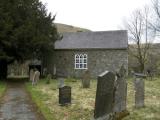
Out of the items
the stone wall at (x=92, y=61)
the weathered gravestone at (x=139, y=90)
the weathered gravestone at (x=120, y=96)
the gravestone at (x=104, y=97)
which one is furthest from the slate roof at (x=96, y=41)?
the gravestone at (x=104, y=97)

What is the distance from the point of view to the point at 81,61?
141 ft

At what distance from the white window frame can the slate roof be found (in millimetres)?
1185

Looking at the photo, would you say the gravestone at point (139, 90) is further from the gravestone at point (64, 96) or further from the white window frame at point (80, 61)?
the white window frame at point (80, 61)

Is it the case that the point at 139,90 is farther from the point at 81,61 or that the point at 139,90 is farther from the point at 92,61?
the point at 81,61

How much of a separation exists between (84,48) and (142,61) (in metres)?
14.7

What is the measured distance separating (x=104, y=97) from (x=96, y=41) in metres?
Result: 32.4

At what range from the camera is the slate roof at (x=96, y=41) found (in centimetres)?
4184

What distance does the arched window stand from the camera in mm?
42875

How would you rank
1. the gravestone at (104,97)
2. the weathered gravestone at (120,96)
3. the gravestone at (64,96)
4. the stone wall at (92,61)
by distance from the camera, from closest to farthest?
the gravestone at (104,97) → the weathered gravestone at (120,96) → the gravestone at (64,96) → the stone wall at (92,61)

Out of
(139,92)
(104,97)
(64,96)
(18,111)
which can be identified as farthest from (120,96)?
(18,111)

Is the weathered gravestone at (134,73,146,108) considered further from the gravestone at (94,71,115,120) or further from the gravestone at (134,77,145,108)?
the gravestone at (94,71,115,120)

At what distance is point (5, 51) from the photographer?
115 ft

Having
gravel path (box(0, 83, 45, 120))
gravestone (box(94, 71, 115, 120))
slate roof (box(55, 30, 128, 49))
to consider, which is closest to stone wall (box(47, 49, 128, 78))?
slate roof (box(55, 30, 128, 49))

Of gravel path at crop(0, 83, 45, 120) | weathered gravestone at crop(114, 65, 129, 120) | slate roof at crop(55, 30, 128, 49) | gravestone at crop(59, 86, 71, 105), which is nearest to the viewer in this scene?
weathered gravestone at crop(114, 65, 129, 120)
